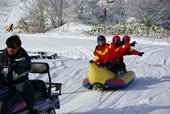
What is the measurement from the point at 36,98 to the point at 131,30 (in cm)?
1868

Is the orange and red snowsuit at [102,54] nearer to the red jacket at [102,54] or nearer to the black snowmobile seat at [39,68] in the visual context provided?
the red jacket at [102,54]

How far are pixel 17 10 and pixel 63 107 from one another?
28.3 metres

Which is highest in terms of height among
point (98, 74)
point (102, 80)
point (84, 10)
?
point (84, 10)

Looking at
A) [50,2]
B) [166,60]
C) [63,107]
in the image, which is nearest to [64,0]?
[50,2]

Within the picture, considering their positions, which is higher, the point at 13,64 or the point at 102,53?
the point at 13,64

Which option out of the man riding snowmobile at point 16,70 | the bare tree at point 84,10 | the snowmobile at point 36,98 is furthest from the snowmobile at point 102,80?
the bare tree at point 84,10

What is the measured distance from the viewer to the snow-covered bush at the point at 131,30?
73.7 ft

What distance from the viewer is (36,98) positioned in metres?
5.27

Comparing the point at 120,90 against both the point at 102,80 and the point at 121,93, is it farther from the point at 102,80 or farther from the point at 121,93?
the point at 102,80

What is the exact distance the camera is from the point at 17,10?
33656mm

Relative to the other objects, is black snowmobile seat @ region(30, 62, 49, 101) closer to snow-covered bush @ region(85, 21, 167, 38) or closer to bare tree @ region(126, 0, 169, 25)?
snow-covered bush @ region(85, 21, 167, 38)

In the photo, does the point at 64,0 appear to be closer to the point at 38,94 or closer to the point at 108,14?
the point at 108,14

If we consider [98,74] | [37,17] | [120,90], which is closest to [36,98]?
[98,74]

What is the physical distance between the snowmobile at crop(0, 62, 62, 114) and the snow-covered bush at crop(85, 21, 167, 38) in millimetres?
17170
